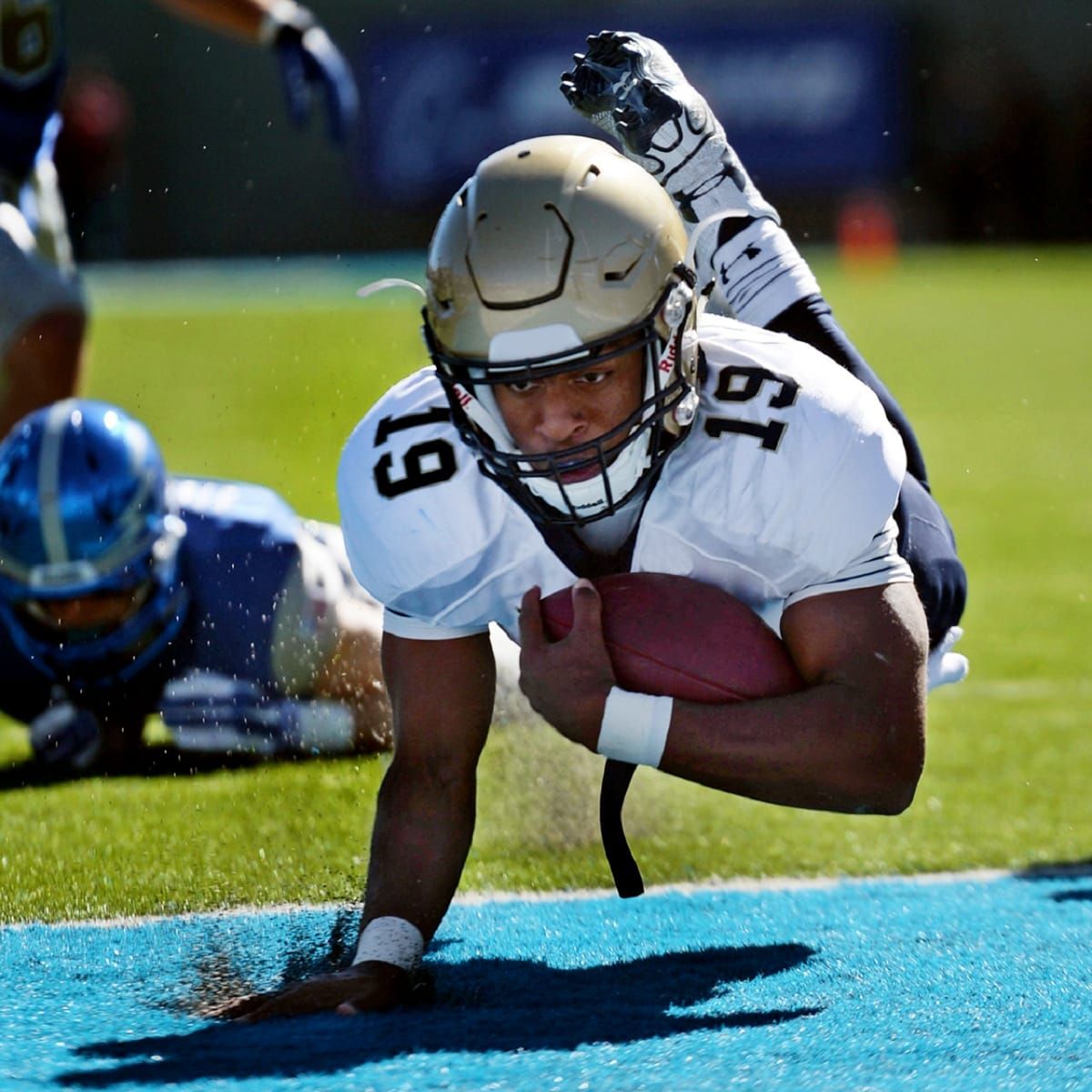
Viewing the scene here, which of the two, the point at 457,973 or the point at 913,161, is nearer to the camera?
the point at 457,973

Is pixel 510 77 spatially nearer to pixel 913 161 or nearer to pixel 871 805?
pixel 913 161

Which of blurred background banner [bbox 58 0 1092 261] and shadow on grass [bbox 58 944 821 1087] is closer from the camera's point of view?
shadow on grass [bbox 58 944 821 1087]

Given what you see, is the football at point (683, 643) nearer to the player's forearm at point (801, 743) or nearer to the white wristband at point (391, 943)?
the player's forearm at point (801, 743)

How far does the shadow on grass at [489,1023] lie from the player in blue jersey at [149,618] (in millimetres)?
1560

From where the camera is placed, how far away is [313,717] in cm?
455

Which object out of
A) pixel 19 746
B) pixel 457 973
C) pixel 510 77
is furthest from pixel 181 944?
pixel 510 77

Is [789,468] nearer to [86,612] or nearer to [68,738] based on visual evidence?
[86,612]

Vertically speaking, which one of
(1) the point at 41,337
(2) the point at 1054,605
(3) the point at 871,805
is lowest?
(2) the point at 1054,605

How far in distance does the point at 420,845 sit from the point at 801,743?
606mm

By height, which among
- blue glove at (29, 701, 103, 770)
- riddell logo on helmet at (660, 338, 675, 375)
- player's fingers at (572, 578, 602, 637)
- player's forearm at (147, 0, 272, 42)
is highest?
player's forearm at (147, 0, 272, 42)

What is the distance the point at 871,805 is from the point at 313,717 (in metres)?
1.94

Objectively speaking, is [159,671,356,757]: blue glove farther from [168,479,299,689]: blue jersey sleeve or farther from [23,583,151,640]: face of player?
[23,583,151,640]: face of player

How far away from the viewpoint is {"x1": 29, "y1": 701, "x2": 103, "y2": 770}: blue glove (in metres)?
4.53

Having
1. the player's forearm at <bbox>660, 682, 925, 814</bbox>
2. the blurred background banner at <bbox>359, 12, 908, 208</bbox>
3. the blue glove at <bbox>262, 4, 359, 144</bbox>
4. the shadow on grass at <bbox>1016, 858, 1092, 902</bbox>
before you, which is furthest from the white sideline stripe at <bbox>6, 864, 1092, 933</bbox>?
the blurred background banner at <bbox>359, 12, 908, 208</bbox>
